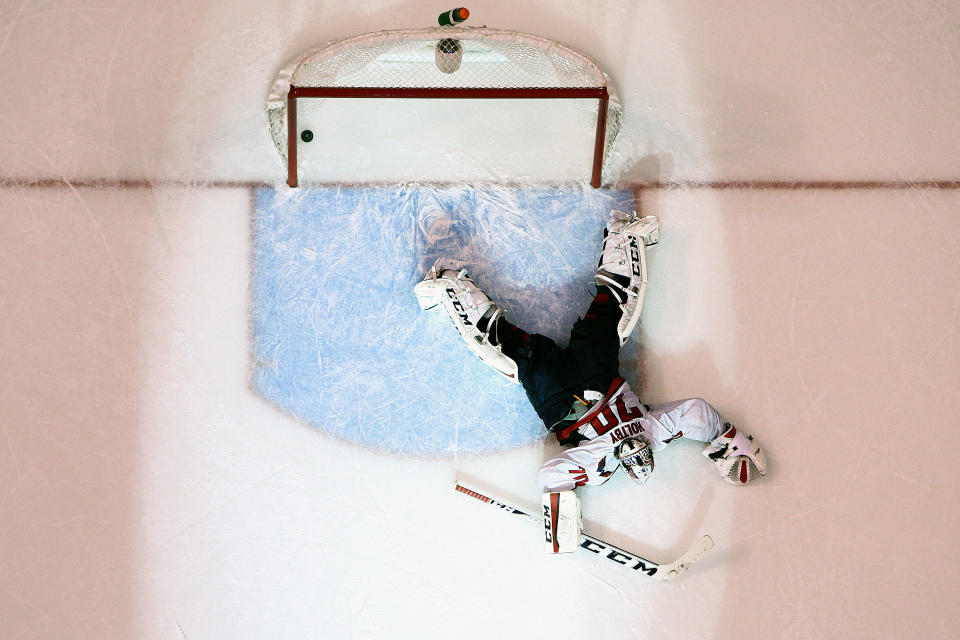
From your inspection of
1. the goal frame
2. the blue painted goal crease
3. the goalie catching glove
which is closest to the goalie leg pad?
the blue painted goal crease

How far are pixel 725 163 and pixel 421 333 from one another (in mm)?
1172

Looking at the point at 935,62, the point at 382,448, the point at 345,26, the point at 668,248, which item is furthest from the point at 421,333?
the point at 935,62

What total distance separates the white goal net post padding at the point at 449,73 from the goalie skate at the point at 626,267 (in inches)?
9.3

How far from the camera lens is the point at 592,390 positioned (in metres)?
2.73

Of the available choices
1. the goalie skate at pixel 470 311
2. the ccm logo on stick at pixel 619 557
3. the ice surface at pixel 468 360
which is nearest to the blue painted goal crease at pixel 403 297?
the ice surface at pixel 468 360

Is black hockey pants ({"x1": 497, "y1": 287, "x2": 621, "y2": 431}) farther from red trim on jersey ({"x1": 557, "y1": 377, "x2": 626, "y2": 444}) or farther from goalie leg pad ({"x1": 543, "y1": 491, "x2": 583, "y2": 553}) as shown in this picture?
goalie leg pad ({"x1": 543, "y1": 491, "x2": 583, "y2": 553})

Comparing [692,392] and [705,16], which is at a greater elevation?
[705,16]

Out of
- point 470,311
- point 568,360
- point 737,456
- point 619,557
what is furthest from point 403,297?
point 737,456

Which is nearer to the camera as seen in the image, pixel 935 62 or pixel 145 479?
pixel 145 479

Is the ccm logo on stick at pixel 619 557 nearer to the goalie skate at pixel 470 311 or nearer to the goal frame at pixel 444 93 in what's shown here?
the goalie skate at pixel 470 311

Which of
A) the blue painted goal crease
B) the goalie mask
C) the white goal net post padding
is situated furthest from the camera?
the blue painted goal crease

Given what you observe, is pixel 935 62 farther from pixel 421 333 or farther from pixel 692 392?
pixel 421 333

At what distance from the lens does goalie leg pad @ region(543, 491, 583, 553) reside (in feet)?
9.04

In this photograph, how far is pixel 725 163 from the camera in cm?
305
